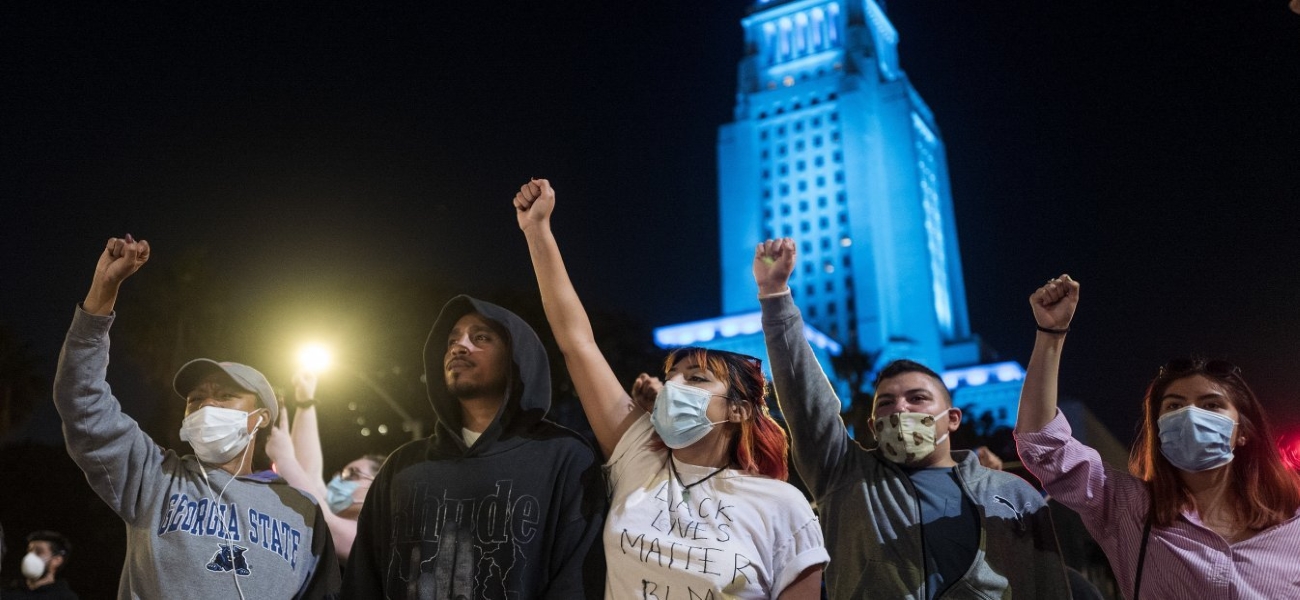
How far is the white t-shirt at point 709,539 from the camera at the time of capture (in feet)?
12.0

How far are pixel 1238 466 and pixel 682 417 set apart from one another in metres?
2.30

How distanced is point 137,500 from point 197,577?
0.44 m

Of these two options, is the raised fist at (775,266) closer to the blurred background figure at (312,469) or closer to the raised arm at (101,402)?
the blurred background figure at (312,469)

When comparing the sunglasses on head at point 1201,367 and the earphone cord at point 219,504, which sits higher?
the sunglasses on head at point 1201,367

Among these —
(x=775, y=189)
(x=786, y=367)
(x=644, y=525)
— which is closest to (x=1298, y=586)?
(x=786, y=367)

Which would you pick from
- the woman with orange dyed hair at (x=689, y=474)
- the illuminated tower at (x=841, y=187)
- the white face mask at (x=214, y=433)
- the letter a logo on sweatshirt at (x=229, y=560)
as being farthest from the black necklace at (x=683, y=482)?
the illuminated tower at (x=841, y=187)

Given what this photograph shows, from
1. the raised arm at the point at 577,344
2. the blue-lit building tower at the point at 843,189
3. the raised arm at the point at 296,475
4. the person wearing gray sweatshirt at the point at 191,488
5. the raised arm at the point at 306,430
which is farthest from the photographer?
the blue-lit building tower at the point at 843,189

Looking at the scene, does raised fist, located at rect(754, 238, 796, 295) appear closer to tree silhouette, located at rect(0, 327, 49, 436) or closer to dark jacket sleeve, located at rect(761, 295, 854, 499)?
dark jacket sleeve, located at rect(761, 295, 854, 499)

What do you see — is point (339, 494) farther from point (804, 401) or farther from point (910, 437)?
point (910, 437)

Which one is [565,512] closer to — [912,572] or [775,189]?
[912,572]

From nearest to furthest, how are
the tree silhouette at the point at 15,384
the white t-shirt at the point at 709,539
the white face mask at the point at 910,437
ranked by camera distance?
the white t-shirt at the point at 709,539 < the white face mask at the point at 910,437 < the tree silhouette at the point at 15,384

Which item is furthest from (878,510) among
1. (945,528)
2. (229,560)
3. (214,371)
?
(214,371)

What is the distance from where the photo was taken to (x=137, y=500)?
4418 mm

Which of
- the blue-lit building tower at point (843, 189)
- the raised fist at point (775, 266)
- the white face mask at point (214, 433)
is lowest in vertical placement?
the white face mask at point (214, 433)
